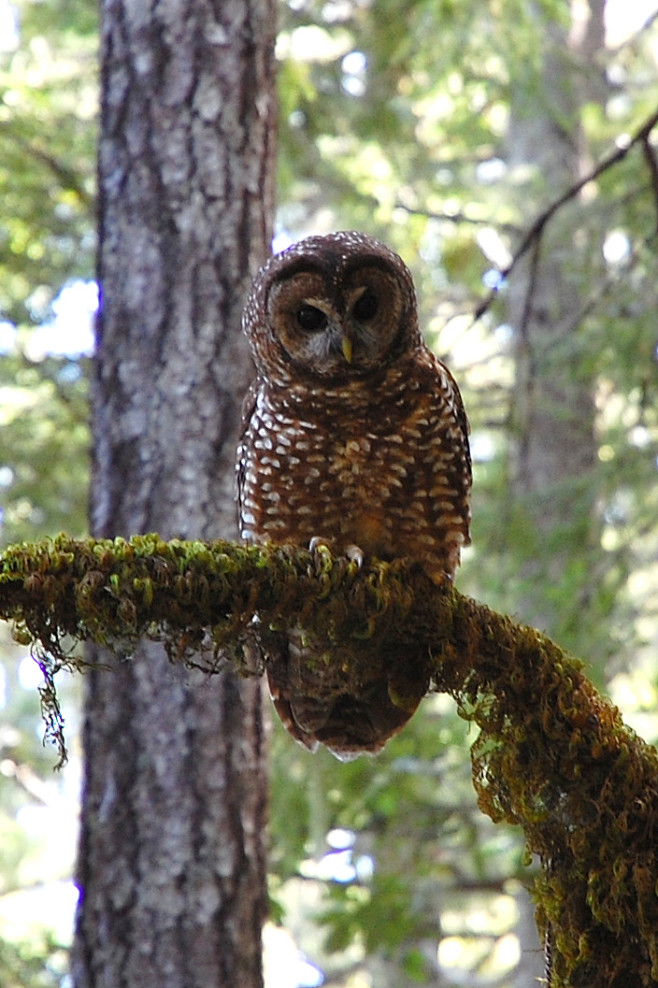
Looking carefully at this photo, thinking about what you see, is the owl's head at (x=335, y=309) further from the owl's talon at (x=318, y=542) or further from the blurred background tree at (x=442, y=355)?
the blurred background tree at (x=442, y=355)

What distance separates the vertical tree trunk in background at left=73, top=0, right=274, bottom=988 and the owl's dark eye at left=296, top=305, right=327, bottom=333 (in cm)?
82

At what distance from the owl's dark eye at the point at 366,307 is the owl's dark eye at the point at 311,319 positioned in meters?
0.11

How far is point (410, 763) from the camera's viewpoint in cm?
709

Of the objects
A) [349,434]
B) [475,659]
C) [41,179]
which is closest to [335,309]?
[349,434]

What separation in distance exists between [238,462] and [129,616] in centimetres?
Answer: 158

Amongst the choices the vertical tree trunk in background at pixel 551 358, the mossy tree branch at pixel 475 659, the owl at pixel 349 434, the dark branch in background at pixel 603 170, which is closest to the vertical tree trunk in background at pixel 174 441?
the owl at pixel 349 434

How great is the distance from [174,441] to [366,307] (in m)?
1.11

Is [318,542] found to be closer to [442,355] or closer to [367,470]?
[367,470]

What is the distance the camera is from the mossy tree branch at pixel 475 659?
2682 mm

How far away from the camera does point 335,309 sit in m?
→ 3.89

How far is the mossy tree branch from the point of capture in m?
2.68

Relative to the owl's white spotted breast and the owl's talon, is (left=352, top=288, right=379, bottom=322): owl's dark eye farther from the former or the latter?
the owl's talon

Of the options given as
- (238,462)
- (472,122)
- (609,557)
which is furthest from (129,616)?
(472,122)

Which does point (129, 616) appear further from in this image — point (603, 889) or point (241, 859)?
point (241, 859)
